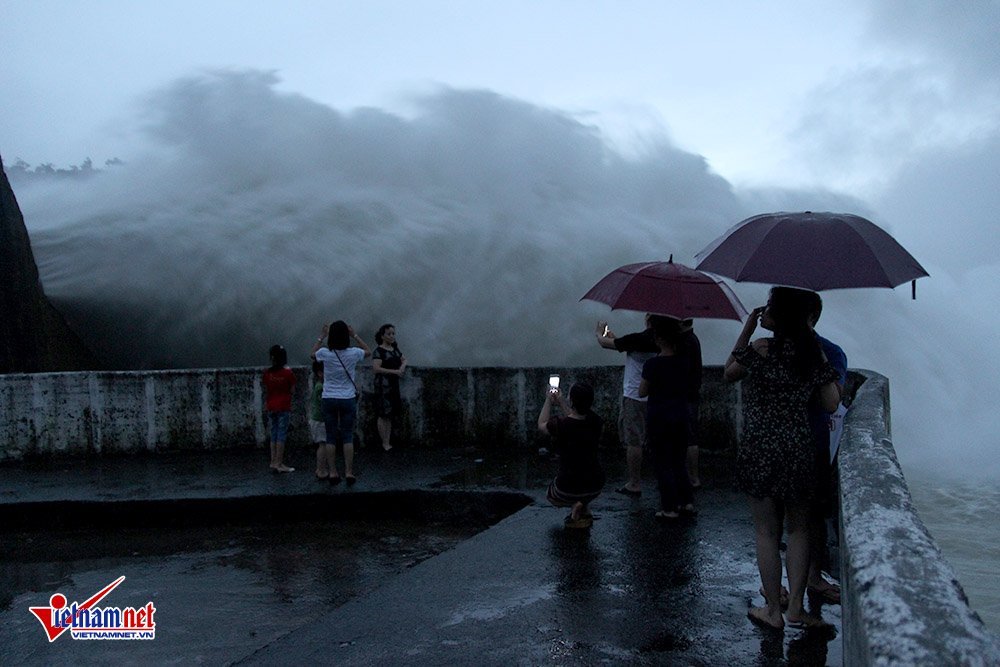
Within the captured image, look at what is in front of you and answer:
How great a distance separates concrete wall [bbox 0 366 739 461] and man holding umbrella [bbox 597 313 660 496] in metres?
2.25

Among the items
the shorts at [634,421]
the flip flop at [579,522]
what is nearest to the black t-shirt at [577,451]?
the flip flop at [579,522]

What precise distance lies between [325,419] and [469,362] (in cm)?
793

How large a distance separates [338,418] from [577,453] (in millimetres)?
2915

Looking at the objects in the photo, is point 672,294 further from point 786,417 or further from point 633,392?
point 786,417

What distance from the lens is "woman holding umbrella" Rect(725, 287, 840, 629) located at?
13.5ft

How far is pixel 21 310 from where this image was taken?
13.4m

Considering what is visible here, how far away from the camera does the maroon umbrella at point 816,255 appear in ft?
13.4

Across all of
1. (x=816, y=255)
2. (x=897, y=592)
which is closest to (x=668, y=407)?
(x=816, y=255)

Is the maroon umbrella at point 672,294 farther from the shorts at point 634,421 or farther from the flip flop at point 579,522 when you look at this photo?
the flip flop at point 579,522

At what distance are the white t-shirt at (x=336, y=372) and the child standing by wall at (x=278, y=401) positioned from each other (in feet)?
2.17

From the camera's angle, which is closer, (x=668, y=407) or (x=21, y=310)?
(x=668, y=407)

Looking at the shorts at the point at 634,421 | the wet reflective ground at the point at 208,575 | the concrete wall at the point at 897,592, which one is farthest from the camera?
the shorts at the point at 634,421

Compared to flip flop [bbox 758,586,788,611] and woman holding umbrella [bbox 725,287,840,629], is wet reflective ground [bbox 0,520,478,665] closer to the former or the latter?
flip flop [bbox 758,586,788,611]

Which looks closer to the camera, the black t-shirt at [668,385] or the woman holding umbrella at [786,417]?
the woman holding umbrella at [786,417]
